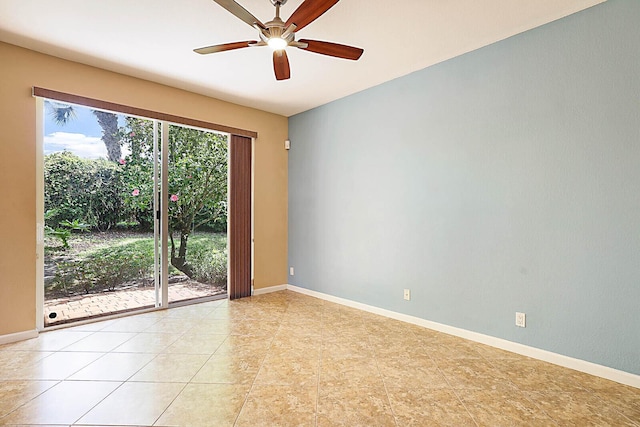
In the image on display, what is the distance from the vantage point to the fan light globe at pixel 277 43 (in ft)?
7.25

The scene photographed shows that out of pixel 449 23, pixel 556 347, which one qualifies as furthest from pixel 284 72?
pixel 556 347

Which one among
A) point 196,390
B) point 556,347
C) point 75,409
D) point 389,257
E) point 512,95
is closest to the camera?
point 75,409

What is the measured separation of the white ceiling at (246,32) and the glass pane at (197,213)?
0.90m

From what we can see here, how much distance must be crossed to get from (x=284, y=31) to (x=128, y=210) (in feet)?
9.24

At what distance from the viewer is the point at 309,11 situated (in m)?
1.95

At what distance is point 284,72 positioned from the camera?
8.81 ft

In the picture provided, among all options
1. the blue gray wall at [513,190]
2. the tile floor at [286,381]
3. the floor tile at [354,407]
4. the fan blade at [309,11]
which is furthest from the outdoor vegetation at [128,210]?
the floor tile at [354,407]

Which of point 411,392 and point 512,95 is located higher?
point 512,95

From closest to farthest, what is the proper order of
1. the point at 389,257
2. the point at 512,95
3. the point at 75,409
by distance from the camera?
the point at 75,409
the point at 512,95
the point at 389,257

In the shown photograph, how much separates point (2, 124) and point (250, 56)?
2.27 metres

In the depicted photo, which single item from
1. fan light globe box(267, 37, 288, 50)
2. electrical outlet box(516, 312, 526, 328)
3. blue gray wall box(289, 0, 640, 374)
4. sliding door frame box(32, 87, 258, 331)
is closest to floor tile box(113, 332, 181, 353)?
sliding door frame box(32, 87, 258, 331)

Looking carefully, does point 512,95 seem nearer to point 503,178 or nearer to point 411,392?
point 503,178

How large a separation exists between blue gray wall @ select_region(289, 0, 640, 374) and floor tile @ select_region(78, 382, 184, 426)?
244 cm

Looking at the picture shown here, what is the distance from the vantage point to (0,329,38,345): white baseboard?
2904mm
